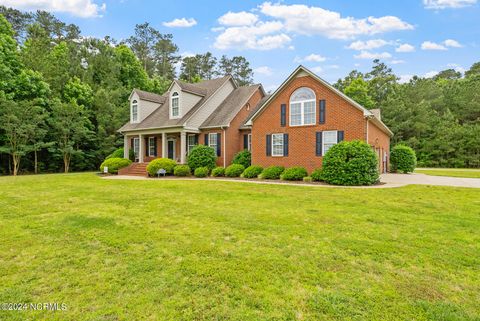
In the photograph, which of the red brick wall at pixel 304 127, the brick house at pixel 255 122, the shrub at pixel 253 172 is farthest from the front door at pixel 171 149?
the shrub at pixel 253 172

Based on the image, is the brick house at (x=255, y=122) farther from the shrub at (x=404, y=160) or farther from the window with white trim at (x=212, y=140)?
the shrub at (x=404, y=160)

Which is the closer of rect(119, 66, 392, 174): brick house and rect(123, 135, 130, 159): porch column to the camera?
rect(119, 66, 392, 174): brick house

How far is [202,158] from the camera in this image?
17.9 m

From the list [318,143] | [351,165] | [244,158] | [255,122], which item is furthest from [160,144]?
[351,165]

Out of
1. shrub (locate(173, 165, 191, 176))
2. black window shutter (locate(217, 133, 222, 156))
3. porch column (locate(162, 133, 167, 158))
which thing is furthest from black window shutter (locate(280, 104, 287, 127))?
porch column (locate(162, 133, 167, 158))

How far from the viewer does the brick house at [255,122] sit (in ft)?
48.9

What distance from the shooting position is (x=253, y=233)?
195 inches

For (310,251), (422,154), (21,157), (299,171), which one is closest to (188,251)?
(310,251)

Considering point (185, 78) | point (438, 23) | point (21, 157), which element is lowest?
point (21, 157)

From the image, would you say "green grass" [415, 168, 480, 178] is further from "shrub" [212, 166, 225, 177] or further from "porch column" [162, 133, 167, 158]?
"porch column" [162, 133, 167, 158]

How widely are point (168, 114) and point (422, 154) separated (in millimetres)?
29795

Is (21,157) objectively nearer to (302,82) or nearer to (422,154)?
(302,82)

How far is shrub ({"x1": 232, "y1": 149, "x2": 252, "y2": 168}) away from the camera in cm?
1808

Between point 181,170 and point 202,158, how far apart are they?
1.64 metres
